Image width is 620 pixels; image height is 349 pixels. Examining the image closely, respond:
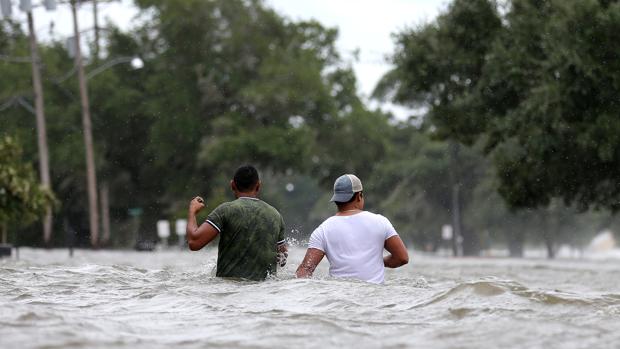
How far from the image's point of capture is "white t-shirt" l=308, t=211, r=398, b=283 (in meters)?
11.4

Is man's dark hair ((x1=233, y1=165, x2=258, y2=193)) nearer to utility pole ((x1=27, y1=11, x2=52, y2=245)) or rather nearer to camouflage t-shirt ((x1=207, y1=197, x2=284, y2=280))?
camouflage t-shirt ((x1=207, y1=197, x2=284, y2=280))

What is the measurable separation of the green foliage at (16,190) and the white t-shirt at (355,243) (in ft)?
79.3

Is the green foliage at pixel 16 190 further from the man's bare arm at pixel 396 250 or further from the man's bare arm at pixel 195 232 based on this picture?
the man's bare arm at pixel 396 250

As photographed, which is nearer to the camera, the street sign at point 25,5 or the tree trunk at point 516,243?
the street sign at point 25,5

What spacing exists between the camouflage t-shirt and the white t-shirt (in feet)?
3.03

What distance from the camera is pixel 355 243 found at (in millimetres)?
11445

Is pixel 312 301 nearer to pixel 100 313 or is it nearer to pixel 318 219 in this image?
pixel 100 313

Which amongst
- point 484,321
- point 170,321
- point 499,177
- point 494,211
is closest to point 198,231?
point 170,321

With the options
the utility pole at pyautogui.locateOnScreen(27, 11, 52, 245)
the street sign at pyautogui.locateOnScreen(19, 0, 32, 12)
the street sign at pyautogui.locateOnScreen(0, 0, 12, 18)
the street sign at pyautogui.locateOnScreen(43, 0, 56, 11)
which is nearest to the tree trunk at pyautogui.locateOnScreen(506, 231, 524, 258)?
the utility pole at pyautogui.locateOnScreen(27, 11, 52, 245)

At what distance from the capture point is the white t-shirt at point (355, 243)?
11.4m

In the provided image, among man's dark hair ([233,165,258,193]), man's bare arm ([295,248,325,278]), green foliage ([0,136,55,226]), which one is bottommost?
man's bare arm ([295,248,325,278])

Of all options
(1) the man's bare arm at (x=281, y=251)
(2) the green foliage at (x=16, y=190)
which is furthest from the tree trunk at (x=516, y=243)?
(1) the man's bare arm at (x=281, y=251)

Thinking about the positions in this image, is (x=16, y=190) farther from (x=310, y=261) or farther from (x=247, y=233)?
(x=310, y=261)

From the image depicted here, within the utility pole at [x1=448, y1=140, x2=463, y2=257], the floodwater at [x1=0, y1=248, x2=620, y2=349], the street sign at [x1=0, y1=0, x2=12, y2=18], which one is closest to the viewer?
the floodwater at [x1=0, y1=248, x2=620, y2=349]
